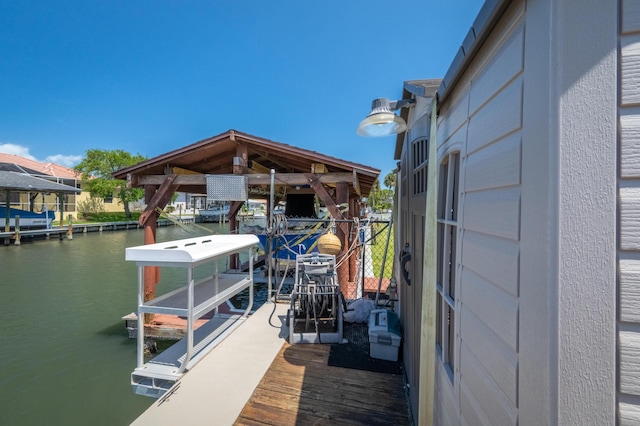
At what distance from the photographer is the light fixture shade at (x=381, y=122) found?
84.0 inches

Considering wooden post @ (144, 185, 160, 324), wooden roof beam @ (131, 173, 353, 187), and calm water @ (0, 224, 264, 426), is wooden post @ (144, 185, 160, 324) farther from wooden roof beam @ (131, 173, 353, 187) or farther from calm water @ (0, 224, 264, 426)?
calm water @ (0, 224, 264, 426)

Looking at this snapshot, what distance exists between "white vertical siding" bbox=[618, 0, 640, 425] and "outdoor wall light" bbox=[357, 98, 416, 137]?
57.5 inches

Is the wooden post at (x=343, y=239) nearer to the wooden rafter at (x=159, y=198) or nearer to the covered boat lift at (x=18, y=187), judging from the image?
the wooden rafter at (x=159, y=198)

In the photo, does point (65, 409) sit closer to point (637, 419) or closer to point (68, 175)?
point (637, 419)

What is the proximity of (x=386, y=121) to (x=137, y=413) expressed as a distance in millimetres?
5181

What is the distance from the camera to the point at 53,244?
681 inches

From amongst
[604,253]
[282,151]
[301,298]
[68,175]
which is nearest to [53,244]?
[68,175]

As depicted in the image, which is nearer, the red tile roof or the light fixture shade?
the light fixture shade

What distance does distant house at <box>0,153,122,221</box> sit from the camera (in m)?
23.5

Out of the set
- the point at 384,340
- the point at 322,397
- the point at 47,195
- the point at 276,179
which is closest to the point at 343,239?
the point at 276,179

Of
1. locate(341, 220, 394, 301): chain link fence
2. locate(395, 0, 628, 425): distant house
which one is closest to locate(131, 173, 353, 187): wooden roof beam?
locate(341, 220, 394, 301): chain link fence

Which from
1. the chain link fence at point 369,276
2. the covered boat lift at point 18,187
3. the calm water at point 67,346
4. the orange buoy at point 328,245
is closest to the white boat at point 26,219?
the covered boat lift at point 18,187

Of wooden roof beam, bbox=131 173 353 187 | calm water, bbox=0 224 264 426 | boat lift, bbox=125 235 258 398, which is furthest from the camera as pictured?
wooden roof beam, bbox=131 173 353 187

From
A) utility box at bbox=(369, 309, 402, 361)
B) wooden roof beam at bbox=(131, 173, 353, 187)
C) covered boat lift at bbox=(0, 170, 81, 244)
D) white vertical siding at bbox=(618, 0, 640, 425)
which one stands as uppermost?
covered boat lift at bbox=(0, 170, 81, 244)
